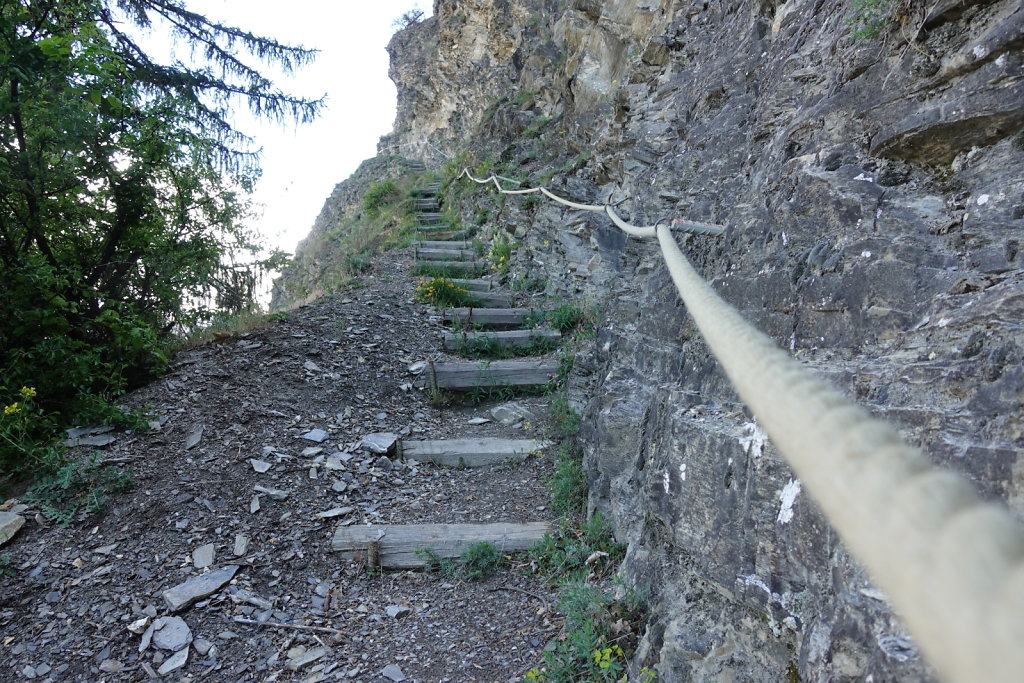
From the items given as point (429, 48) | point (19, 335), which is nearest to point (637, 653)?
point (19, 335)

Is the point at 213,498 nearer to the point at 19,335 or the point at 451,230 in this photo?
the point at 19,335

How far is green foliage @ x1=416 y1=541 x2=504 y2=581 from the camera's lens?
138 inches

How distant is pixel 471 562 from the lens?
141 inches

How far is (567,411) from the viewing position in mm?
4906

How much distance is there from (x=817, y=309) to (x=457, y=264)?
23.6 ft

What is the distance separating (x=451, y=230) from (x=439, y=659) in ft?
29.1

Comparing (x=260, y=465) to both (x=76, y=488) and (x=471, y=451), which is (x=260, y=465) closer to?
(x=76, y=488)

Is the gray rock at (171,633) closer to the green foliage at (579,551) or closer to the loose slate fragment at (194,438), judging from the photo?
the loose slate fragment at (194,438)

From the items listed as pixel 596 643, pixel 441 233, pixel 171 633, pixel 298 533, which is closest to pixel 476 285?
pixel 441 233

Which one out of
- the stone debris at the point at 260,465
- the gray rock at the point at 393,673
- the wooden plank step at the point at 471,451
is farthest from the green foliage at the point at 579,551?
the stone debris at the point at 260,465

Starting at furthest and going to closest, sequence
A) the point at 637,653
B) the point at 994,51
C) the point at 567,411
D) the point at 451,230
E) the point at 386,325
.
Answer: the point at 451,230 < the point at 386,325 < the point at 567,411 < the point at 637,653 < the point at 994,51

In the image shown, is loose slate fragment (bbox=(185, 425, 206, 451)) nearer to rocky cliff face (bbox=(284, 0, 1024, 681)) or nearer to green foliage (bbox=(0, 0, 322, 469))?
green foliage (bbox=(0, 0, 322, 469))

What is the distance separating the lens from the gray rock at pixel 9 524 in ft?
10.9

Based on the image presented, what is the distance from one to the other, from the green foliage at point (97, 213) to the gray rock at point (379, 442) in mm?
1792
